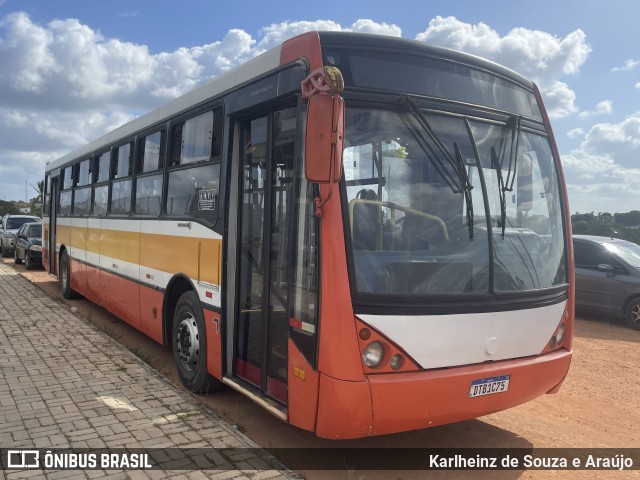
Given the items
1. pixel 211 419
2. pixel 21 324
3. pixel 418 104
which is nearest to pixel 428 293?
pixel 418 104

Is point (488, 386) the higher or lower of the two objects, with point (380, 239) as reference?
lower

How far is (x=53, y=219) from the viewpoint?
1338 cm

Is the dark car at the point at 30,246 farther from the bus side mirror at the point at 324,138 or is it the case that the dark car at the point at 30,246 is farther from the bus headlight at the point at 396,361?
the bus headlight at the point at 396,361

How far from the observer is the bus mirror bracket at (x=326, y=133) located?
3566 mm

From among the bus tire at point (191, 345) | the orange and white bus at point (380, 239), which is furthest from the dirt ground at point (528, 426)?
the orange and white bus at point (380, 239)

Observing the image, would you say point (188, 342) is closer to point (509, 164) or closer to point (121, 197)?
point (121, 197)

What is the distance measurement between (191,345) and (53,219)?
9236 millimetres

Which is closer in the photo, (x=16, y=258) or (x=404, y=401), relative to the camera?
(x=404, y=401)

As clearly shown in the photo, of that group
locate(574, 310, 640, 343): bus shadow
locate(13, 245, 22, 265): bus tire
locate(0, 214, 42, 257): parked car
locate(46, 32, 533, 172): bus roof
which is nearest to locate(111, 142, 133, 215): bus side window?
locate(46, 32, 533, 172): bus roof

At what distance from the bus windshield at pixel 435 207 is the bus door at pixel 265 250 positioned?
65cm

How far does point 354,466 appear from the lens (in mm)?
4371

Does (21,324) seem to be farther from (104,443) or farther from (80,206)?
(104,443)

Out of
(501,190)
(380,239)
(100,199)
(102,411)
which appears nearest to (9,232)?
(100,199)

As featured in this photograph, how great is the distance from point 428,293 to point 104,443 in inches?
110
